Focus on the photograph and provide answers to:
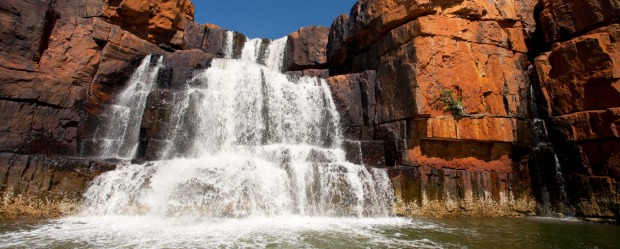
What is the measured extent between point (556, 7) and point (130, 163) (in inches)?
765

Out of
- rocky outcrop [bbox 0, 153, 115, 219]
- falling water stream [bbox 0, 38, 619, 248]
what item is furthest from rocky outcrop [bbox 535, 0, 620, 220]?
rocky outcrop [bbox 0, 153, 115, 219]

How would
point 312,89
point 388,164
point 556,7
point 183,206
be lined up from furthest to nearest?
point 312,89 < point 556,7 < point 388,164 < point 183,206

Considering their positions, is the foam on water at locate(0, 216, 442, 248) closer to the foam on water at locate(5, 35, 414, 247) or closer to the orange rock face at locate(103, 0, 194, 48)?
the foam on water at locate(5, 35, 414, 247)

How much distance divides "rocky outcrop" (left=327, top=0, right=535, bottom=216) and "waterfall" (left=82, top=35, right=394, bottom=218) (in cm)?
150

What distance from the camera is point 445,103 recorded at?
15.0m

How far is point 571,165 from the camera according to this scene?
46.2 feet

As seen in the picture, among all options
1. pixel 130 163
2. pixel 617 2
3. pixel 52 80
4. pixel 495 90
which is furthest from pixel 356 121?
pixel 52 80

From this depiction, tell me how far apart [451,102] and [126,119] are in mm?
14082

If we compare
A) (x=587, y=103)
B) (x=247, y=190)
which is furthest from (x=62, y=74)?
(x=587, y=103)

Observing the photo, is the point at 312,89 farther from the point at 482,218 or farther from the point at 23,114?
the point at 23,114

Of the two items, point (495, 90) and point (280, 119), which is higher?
point (495, 90)

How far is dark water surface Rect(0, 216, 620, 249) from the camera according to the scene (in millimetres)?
7883

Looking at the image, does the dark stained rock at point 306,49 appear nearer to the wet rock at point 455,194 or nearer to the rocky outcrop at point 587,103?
the wet rock at point 455,194

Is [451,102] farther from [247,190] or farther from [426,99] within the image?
[247,190]
